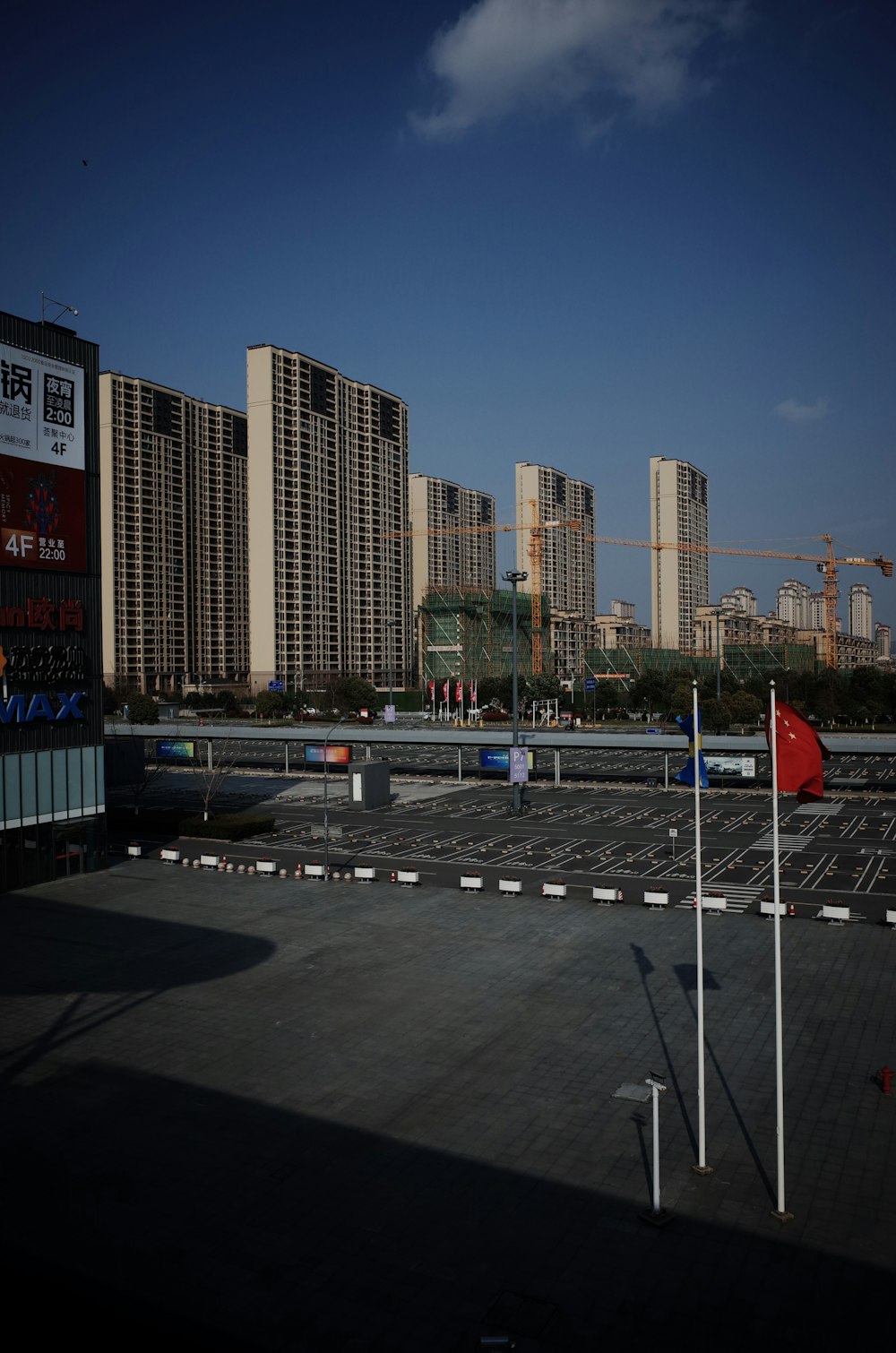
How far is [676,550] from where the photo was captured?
188 meters

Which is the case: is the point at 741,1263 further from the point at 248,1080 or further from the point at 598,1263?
the point at 248,1080

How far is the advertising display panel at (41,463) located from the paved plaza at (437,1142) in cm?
1406

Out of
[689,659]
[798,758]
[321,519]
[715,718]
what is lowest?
[715,718]

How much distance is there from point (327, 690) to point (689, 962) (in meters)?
99.2

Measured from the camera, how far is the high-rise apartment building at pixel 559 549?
177125 mm

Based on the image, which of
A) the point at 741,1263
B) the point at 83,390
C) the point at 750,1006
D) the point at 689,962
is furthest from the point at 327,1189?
the point at 83,390

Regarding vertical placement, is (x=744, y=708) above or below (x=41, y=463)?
below

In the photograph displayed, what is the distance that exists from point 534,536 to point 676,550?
41872mm

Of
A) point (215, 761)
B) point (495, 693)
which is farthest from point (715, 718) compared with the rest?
point (495, 693)

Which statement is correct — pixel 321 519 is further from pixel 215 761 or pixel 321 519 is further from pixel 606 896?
pixel 606 896

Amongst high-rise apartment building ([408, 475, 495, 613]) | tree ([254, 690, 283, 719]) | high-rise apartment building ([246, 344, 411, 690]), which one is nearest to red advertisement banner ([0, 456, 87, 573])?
tree ([254, 690, 283, 719])

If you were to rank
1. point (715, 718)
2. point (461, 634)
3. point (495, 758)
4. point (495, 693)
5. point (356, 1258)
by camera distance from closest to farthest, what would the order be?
point (356, 1258), point (495, 758), point (715, 718), point (495, 693), point (461, 634)

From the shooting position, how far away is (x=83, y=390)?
3538 cm

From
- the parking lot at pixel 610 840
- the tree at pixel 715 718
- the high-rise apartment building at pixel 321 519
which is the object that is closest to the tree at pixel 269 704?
the high-rise apartment building at pixel 321 519
